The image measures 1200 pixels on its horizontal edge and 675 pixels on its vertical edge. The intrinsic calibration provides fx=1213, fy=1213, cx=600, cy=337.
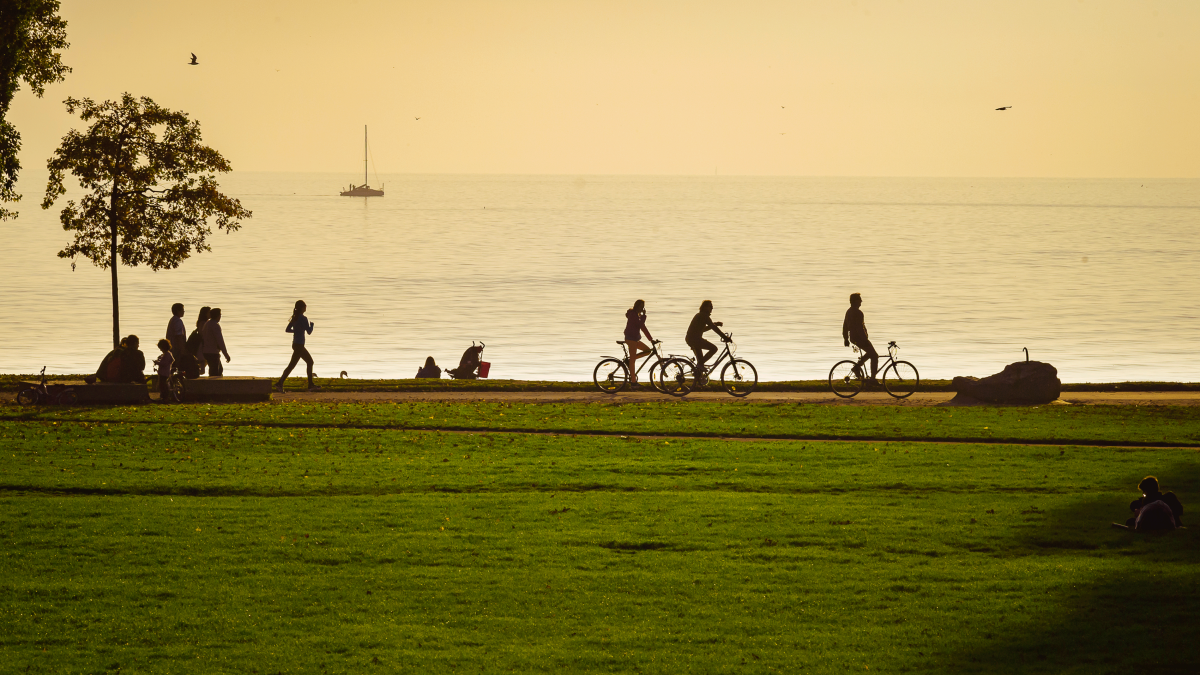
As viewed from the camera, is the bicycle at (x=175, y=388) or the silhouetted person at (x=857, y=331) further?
the silhouetted person at (x=857, y=331)

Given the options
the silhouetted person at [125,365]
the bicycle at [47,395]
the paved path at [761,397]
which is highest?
the silhouetted person at [125,365]

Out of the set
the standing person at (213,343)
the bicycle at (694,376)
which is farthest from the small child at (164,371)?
the bicycle at (694,376)

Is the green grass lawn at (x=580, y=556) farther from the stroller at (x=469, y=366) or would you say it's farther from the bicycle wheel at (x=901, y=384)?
the stroller at (x=469, y=366)

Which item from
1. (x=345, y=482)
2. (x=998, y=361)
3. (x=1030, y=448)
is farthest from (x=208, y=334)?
(x=998, y=361)

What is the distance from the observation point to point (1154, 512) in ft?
41.1

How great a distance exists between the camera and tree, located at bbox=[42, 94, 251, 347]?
3011 centimetres

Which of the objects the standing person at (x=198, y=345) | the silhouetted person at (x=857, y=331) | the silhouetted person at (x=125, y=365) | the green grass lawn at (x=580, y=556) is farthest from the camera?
the silhouetted person at (x=857, y=331)

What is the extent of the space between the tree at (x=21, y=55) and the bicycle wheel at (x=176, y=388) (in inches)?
263

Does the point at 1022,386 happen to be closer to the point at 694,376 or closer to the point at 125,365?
the point at 694,376

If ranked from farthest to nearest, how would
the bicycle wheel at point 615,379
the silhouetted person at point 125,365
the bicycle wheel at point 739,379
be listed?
the bicycle wheel at point 615,379 → the bicycle wheel at point 739,379 → the silhouetted person at point 125,365

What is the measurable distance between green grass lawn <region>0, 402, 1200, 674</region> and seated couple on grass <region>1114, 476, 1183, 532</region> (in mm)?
232

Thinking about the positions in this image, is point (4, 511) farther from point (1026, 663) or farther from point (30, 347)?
point (30, 347)

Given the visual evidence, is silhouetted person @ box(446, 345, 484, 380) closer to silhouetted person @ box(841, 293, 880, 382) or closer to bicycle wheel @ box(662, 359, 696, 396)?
bicycle wheel @ box(662, 359, 696, 396)

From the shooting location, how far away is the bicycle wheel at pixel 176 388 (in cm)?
2398
